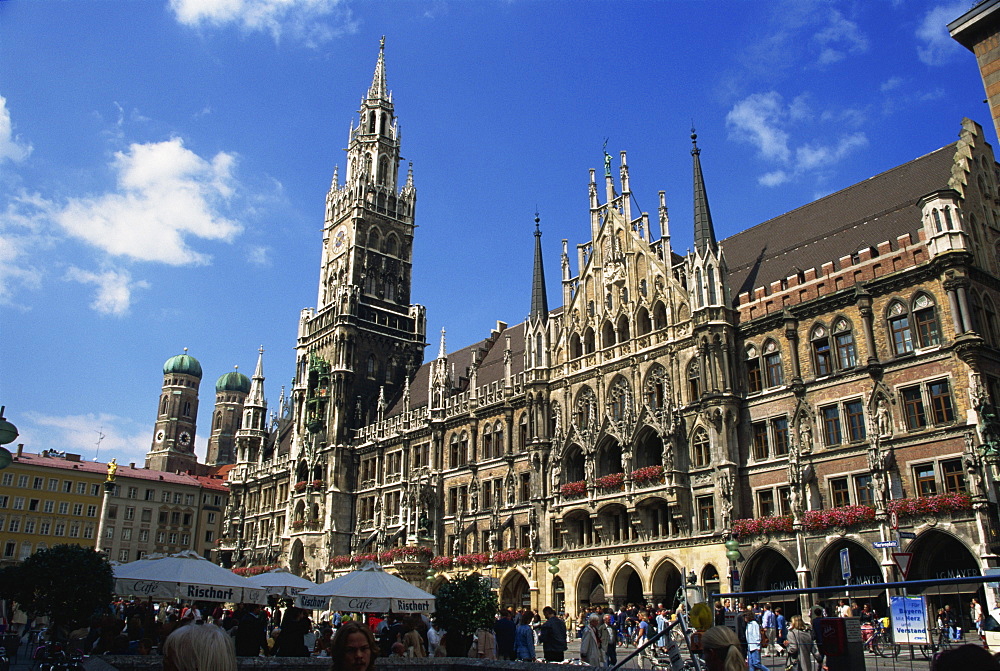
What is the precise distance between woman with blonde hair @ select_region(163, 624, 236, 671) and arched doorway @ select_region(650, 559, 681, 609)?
30.9 meters

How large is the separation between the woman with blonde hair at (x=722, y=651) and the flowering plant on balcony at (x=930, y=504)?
23.6 metres

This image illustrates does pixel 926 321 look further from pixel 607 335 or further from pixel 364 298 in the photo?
pixel 364 298

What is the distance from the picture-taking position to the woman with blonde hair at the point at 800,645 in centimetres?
1252

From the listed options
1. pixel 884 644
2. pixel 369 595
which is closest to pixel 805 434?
pixel 369 595

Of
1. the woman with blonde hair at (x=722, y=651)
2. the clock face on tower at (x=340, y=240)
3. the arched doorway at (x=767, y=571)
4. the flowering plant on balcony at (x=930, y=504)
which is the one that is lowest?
the woman with blonde hair at (x=722, y=651)

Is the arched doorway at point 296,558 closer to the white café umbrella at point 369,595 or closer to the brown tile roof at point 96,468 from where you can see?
the brown tile roof at point 96,468

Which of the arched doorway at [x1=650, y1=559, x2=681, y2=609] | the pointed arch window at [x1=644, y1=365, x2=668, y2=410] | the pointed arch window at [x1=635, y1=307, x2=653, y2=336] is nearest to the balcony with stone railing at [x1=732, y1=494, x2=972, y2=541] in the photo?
the arched doorway at [x1=650, y1=559, x2=681, y2=609]

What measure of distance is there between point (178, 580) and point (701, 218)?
87.3 ft

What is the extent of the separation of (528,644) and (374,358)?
46561mm

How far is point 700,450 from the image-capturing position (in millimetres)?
33312

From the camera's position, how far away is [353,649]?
495cm

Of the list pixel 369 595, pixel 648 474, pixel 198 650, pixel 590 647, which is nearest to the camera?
pixel 198 650

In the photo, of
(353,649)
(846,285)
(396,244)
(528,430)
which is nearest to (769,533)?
(846,285)

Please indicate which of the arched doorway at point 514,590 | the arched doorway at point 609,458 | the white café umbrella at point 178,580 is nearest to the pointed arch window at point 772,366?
the arched doorway at point 609,458
